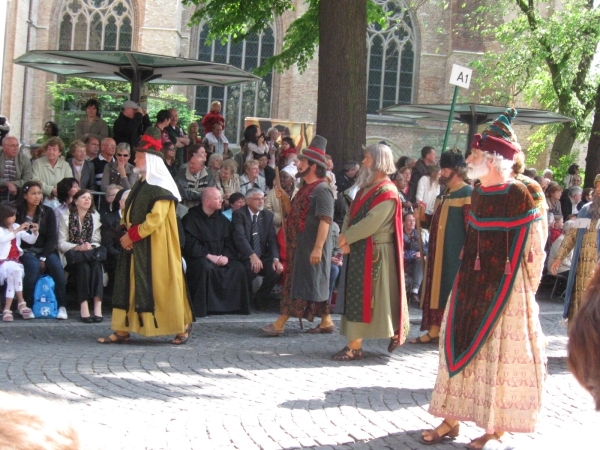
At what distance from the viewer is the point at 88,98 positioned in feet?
68.1

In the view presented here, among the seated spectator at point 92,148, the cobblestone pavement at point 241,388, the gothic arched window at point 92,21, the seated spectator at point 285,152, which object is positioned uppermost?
the gothic arched window at point 92,21

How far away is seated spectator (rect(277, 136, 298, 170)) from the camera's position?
1615 centimetres

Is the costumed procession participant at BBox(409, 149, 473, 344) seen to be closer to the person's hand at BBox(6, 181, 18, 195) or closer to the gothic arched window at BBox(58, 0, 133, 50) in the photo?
the person's hand at BBox(6, 181, 18, 195)

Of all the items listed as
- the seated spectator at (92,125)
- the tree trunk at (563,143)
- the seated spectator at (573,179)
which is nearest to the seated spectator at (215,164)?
the seated spectator at (92,125)

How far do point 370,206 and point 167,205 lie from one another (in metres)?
2.01

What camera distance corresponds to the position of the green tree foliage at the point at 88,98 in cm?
1820

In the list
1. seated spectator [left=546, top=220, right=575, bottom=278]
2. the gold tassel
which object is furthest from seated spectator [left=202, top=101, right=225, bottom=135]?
the gold tassel

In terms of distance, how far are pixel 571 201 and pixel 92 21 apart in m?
21.1

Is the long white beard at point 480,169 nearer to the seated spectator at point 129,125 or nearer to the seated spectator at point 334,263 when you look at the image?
the seated spectator at point 334,263

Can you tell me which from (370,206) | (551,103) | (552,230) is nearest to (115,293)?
(370,206)

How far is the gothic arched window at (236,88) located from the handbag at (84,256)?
22.9 m

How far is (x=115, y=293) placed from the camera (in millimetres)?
9289

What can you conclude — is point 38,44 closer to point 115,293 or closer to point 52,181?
point 52,181

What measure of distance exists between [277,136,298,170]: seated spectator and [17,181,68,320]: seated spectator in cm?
540
